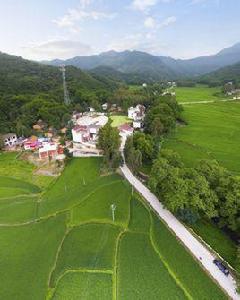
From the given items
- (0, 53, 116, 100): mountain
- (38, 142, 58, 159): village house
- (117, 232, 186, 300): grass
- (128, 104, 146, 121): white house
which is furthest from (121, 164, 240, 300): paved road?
(0, 53, 116, 100): mountain

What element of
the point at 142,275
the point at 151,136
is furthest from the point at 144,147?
the point at 142,275

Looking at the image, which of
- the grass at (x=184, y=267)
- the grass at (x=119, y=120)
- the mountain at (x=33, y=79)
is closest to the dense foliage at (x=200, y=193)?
the grass at (x=184, y=267)

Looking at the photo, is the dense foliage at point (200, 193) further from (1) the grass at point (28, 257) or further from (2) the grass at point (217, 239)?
(1) the grass at point (28, 257)

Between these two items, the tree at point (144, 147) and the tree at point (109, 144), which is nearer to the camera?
the tree at point (109, 144)

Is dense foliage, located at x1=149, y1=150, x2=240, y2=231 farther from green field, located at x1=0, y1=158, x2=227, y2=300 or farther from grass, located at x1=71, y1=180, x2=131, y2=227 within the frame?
grass, located at x1=71, y1=180, x2=131, y2=227

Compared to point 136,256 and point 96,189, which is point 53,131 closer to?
point 96,189

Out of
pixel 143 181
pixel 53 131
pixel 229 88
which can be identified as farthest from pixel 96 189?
pixel 229 88
